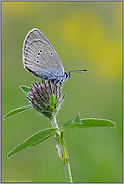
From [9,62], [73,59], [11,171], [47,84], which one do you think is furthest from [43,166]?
[73,59]

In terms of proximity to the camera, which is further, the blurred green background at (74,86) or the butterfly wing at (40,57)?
the blurred green background at (74,86)

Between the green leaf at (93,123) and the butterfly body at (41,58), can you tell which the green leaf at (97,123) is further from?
the butterfly body at (41,58)

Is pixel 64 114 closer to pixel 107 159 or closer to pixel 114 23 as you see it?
pixel 107 159

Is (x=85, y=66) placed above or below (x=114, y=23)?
below

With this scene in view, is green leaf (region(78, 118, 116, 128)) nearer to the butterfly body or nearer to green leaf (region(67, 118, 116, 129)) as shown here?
green leaf (region(67, 118, 116, 129))

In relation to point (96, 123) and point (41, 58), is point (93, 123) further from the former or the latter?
point (41, 58)

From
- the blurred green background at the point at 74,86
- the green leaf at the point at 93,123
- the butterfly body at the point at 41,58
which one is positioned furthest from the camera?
the blurred green background at the point at 74,86

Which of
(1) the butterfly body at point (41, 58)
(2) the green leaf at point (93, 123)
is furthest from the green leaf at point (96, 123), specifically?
(1) the butterfly body at point (41, 58)

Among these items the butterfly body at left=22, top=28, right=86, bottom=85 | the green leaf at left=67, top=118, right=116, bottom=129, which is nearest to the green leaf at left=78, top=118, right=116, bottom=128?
the green leaf at left=67, top=118, right=116, bottom=129

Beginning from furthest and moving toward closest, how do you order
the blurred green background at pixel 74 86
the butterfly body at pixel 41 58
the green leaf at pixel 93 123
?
the blurred green background at pixel 74 86 → the butterfly body at pixel 41 58 → the green leaf at pixel 93 123
